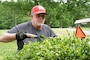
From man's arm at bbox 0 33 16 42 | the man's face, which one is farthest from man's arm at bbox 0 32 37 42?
the man's face

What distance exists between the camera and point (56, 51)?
98.0 inches

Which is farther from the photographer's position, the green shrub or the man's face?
the man's face

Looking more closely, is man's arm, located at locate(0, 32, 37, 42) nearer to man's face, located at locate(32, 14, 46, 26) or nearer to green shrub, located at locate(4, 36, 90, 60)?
man's face, located at locate(32, 14, 46, 26)

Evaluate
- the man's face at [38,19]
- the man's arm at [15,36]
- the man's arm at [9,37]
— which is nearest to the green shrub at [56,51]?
the man's arm at [15,36]

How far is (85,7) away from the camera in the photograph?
68.1 feet

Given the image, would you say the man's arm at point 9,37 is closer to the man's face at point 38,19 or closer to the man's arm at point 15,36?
the man's arm at point 15,36

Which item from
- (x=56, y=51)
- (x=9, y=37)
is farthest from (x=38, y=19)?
(x=56, y=51)

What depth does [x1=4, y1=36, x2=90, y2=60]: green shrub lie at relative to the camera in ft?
8.02

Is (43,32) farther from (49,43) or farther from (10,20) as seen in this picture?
(10,20)

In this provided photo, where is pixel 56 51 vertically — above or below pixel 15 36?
above

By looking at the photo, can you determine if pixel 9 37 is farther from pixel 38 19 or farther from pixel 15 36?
pixel 38 19

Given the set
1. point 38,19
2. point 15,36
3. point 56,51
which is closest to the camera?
point 56,51

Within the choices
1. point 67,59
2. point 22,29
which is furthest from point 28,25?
point 67,59

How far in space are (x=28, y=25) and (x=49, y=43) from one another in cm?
142
